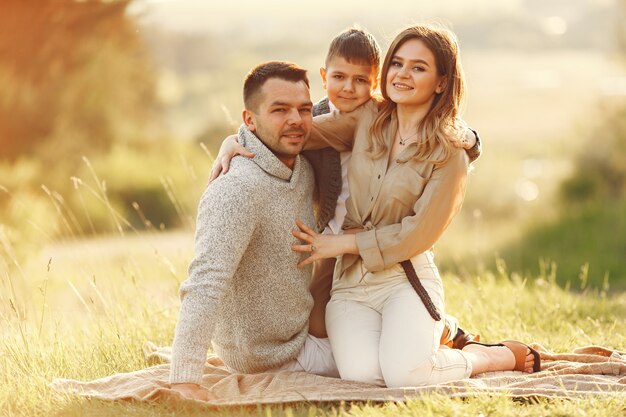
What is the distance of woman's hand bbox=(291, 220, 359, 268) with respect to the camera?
4.05 m

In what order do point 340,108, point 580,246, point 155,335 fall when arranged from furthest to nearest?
point 580,246, point 155,335, point 340,108

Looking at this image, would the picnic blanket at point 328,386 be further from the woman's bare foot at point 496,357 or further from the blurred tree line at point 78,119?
the blurred tree line at point 78,119

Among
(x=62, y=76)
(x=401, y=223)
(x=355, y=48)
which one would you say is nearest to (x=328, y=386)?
(x=401, y=223)

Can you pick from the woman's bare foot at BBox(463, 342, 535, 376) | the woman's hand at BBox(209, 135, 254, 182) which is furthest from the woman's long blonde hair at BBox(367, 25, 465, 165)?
the woman's bare foot at BBox(463, 342, 535, 376)

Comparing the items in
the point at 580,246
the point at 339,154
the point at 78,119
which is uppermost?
the point at 339,154

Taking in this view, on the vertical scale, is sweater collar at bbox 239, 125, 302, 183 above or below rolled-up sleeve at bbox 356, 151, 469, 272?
above

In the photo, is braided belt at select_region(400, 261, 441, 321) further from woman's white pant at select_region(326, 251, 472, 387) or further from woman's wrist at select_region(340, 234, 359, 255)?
woman's wrist at select_region(340, 234, 359, 255)

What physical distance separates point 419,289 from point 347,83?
1.01m

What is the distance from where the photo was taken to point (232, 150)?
4094 millimetres

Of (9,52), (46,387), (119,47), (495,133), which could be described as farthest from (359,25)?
(495,133)

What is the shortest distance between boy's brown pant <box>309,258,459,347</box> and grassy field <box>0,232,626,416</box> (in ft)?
1.92

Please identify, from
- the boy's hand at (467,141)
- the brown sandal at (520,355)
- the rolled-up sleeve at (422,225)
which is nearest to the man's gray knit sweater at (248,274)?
the rolled-up sleeve at (422,225)

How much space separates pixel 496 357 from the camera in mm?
4352

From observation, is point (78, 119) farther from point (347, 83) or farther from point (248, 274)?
point (248, 274)
